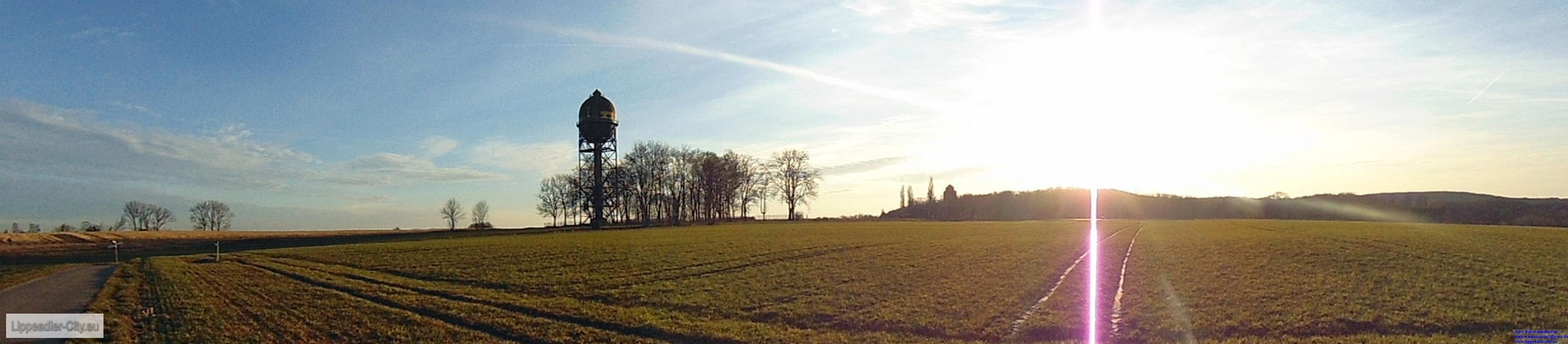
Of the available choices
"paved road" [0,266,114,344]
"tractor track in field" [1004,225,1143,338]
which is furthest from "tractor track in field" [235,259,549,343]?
"tractor track in field" [1004,225,1143,338]

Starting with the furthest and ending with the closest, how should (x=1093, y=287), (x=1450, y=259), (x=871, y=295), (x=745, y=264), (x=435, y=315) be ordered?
(x=745, y=264) < (x=1450, y=259) < (x=1093, y=287) < (x=871, y=295) < (x=435, y=315)

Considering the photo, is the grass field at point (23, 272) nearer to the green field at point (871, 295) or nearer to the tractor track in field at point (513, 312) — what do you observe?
the green field at point (871, 295)

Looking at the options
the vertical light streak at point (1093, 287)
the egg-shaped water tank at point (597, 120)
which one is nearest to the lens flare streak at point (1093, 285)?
the vertical light streak at point (1093, 287)

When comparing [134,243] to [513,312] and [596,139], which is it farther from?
[513,312]

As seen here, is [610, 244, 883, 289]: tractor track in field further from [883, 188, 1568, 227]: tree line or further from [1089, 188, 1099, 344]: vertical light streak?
[883, 188, 1568, 227]: tree line

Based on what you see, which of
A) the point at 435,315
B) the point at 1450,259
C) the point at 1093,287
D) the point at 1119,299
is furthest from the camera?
the point at 1450,259

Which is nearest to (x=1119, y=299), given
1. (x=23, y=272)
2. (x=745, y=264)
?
(x=745, y=264)

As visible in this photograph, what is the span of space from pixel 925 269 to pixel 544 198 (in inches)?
4179

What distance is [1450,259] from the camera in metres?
31.3

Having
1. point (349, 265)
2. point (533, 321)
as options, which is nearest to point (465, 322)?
point (533, 321)

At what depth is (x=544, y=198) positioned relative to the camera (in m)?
127

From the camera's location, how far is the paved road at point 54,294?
22328 millimetres

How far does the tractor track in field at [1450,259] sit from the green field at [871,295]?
16 centimetres

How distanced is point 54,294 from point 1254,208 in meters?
153
